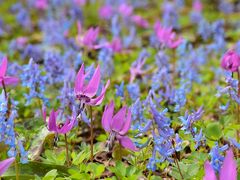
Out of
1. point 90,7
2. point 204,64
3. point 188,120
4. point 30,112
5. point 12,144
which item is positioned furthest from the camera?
point 90,7

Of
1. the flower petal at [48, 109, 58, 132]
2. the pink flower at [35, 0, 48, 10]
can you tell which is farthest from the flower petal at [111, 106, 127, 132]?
the pink flower at [35, 0, 48, 10]

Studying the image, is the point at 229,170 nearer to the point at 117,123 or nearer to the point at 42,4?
the point at 117,123

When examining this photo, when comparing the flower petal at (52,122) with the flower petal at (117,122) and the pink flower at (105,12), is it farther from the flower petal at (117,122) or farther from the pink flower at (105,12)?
the pink flower at (105,12)

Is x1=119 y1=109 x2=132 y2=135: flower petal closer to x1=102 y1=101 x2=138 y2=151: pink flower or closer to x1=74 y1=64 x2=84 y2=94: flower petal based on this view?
x1=102 y1=101 x2=138 y2=151: pink flower

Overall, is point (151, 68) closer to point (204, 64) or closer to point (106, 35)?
point (204, 64)

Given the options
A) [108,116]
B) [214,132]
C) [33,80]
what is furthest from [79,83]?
[33,80]

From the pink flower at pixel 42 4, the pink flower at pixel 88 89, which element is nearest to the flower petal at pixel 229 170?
the pink flower at pixel 88 89

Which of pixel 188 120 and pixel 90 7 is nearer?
pixel 188 120

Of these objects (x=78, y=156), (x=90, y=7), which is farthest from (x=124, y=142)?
(x=90, y=7)
